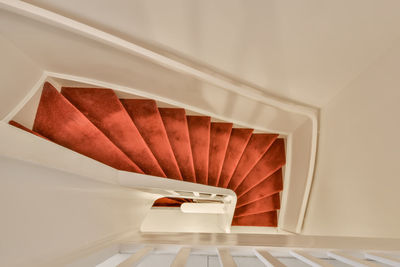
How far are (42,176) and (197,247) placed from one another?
24.2 inches

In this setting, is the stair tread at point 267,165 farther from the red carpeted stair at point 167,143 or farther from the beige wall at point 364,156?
the beige wall at point 364,156

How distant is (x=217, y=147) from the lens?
3.69 metres

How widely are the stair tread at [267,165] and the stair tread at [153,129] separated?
4.51ft

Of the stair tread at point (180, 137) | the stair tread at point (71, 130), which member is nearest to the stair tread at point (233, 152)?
the stair tread at point (180, 137)

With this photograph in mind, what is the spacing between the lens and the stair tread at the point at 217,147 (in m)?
3.64

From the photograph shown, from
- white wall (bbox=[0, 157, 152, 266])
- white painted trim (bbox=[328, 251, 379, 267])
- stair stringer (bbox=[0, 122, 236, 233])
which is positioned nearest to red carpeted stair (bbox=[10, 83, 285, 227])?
stair stringer (bbox=[0, 122, 236, 233])

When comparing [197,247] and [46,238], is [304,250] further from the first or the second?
[46,238]

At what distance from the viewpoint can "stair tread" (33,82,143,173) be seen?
2.81 m

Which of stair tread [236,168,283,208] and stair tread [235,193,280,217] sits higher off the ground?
stair tread [236,168,283,208]

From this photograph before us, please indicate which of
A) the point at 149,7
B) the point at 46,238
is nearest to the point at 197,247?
the point at 46,238

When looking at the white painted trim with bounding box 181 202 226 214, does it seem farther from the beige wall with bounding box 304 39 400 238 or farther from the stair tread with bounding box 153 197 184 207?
the beige wall with bounding box 304 39 400 238

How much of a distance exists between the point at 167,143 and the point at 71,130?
1.22 metres

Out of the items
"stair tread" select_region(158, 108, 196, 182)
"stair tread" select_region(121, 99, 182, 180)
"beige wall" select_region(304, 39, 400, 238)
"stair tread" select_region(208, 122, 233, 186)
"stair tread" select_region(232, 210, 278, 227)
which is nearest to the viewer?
"beige wall" select_region(304, 39, 400, 238)

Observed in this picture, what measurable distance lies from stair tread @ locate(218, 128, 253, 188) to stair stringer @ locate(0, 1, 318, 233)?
22cm
